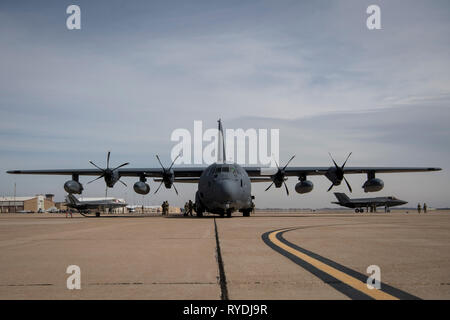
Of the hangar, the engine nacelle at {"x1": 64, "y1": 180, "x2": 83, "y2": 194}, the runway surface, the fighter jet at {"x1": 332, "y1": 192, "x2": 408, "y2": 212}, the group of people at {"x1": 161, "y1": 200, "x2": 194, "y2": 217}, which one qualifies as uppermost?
the engine nacelle at {"x1": 64, "y1": 180, "x2": 83, "y2": 194}

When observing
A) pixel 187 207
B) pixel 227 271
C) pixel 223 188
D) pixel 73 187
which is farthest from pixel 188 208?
pixel 227 271

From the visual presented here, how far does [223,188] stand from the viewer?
25.8 metres

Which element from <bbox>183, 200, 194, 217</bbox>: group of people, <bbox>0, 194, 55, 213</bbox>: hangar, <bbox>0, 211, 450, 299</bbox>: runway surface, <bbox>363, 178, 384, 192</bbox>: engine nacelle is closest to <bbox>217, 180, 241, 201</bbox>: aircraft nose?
<bbox>183, 200, 194, 217</bbox>: group of people

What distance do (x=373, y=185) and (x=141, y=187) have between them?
20.4 meters

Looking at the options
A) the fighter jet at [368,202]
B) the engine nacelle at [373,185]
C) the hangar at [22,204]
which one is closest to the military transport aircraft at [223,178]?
the engine nacelle at [373,185]

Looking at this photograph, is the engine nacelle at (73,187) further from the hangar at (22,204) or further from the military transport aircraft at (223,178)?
the hangar at (22,204)

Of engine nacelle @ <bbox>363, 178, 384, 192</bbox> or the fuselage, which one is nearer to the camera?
the fuselage

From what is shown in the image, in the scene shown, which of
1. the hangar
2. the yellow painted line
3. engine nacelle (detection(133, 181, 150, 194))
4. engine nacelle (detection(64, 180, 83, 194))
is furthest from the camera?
the hangar

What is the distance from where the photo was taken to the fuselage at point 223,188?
26.0 m

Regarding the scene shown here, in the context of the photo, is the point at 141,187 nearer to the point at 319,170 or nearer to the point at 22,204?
the point at 319,170

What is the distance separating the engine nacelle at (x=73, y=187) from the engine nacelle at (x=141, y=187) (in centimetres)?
479

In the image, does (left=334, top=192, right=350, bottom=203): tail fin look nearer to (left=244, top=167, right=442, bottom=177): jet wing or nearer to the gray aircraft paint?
the gray aircraft paint

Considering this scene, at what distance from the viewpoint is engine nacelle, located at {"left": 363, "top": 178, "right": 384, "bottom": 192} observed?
3338cm

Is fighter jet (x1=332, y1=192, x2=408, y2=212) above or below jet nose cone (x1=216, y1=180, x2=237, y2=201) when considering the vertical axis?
below
